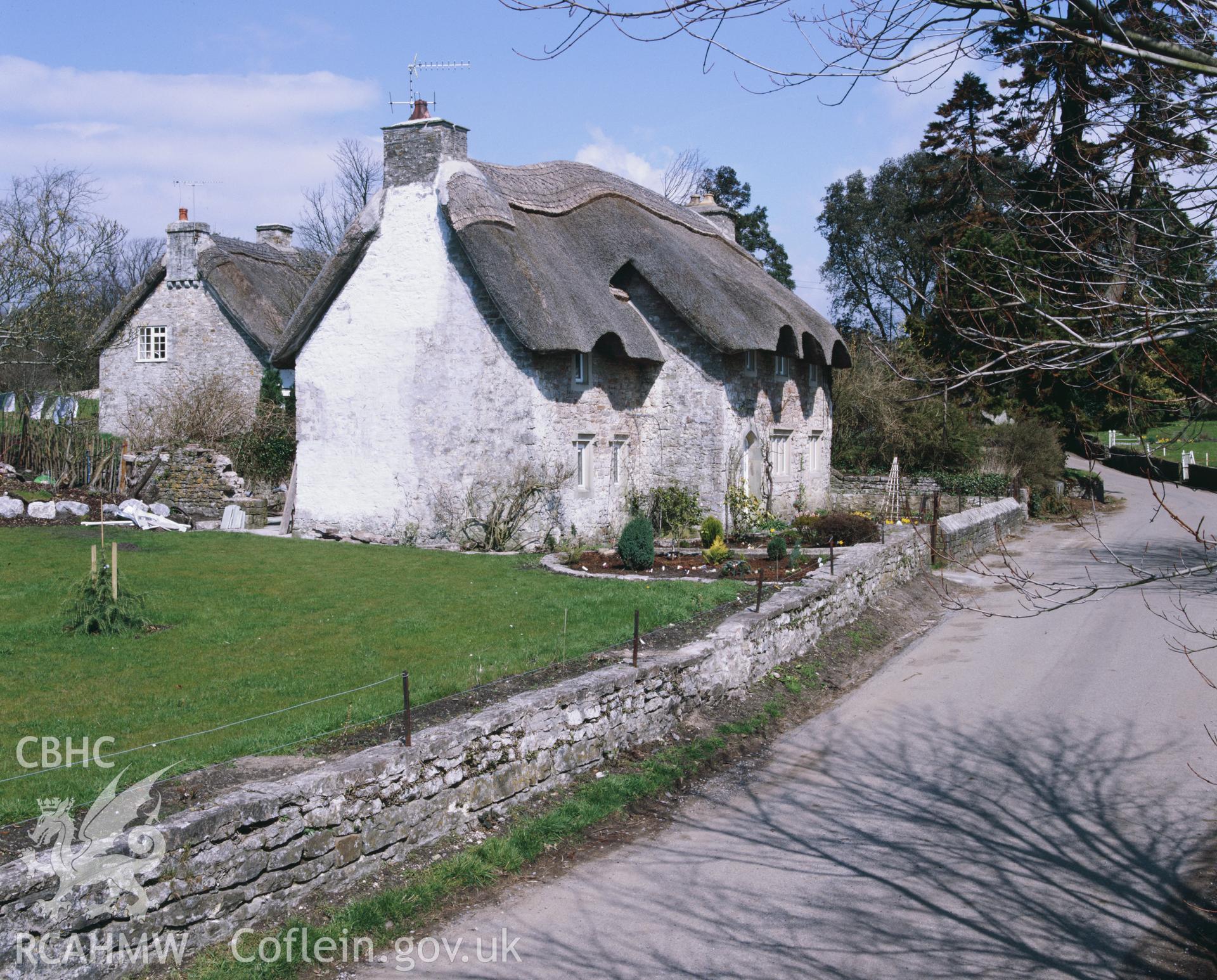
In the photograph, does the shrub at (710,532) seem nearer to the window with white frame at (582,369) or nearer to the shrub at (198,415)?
the window with white frame at (582,369)

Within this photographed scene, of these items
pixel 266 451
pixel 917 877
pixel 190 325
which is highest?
pixel 190 325

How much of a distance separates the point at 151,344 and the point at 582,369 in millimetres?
17611

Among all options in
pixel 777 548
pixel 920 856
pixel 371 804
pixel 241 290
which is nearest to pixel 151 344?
pixel 241 290

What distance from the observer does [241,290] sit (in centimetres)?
2984

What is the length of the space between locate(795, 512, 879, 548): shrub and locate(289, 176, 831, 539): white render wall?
1.99 metres

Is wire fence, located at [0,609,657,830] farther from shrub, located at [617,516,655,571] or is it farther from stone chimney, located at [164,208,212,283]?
stone chimney, located at [164,208,212,283]

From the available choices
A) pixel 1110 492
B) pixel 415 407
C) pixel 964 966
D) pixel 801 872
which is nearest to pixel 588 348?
pixel 415 407

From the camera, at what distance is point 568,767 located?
8.07 metres

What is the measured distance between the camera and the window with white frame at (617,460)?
2039cm

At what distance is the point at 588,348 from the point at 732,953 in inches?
526

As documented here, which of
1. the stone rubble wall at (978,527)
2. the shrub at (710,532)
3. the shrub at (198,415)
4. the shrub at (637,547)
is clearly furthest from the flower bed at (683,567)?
the shrub at (198,415)

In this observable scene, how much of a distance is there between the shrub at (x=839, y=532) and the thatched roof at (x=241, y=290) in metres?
16.4

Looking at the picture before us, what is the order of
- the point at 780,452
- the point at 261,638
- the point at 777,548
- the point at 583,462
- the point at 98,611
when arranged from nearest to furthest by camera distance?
1. the point at 98,611
2. the point at 261,638
3. the point at 777,548
4. the point at 583,462
5. the point at 780,452

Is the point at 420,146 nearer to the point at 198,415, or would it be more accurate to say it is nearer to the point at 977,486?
the point at 198,415
